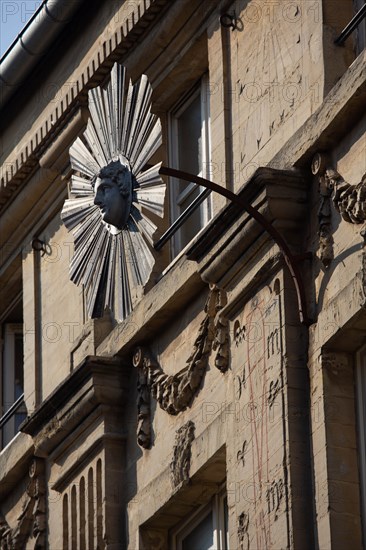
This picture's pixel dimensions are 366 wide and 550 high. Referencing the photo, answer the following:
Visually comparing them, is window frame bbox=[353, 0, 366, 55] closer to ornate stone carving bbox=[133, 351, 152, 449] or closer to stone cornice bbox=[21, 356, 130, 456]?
ornate stone carving bbox=[133, 351, 152, 449]

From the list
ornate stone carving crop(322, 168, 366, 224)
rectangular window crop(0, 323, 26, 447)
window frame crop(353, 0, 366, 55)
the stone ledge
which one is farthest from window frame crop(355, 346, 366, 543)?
rectangular window crop(0, 323, 26, 447)

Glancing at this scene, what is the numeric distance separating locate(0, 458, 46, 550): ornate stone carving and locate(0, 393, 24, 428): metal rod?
145 cm

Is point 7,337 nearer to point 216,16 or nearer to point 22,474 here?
point 22,474

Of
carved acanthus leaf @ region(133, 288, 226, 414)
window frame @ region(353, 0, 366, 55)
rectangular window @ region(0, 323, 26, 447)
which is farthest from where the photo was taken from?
rectangular window @ region(0, 323, 26, 447)

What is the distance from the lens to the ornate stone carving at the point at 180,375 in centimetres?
1819

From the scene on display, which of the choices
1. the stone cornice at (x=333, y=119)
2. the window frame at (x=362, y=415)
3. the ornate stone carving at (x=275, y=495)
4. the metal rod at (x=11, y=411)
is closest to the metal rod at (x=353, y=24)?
the stone cornice at (x=333, y=119)

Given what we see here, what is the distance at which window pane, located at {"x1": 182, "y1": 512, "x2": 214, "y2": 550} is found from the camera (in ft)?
60.2

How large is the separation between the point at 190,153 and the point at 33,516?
3300mm

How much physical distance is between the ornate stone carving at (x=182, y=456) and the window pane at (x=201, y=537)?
330 millimetres

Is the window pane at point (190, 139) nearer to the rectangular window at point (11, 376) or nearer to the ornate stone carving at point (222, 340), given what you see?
the ornate stone carving at point (222, 340)

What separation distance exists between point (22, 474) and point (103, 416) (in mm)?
1967

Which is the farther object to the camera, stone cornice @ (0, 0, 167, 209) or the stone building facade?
stone cornice @ (0, 0, 167, 209)

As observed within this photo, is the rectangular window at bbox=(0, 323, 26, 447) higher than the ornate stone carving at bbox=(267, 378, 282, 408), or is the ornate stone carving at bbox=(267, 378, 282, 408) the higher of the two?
the rectangular window at bbox=(0, 323, 26, 447)

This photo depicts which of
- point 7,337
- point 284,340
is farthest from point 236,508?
point 7,337
